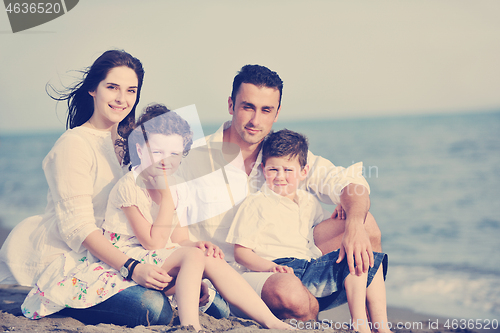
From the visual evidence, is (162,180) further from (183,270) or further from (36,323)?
(36,323)

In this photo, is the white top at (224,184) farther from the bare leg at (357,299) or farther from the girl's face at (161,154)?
the bare leg at (357,299)

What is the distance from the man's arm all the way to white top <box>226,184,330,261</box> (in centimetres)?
29

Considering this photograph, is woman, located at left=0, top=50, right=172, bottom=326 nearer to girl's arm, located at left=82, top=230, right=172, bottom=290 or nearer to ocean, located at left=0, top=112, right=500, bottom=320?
Answer: girl's arm, located at left=82, top=230, right=172, bottom=290

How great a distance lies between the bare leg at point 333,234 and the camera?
2.80 m

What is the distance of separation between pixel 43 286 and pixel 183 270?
0.83 m

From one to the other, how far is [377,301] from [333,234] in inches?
20.4

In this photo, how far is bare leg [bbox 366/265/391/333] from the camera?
8.03 ft

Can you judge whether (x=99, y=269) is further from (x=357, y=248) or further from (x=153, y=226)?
(x=357, y=248)

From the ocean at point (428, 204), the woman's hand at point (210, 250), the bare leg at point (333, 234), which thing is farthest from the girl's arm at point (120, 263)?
the ocean at point (428, 204)

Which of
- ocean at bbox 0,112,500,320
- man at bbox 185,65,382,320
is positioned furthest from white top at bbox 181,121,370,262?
ocean at bbox 0,112,500,320

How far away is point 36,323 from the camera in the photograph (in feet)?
7.89

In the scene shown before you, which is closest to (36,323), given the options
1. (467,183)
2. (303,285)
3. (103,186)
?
(103,186)

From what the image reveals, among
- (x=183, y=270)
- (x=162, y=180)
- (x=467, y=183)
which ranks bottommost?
(x=467, y=183)

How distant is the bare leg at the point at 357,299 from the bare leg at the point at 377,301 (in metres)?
0.10
